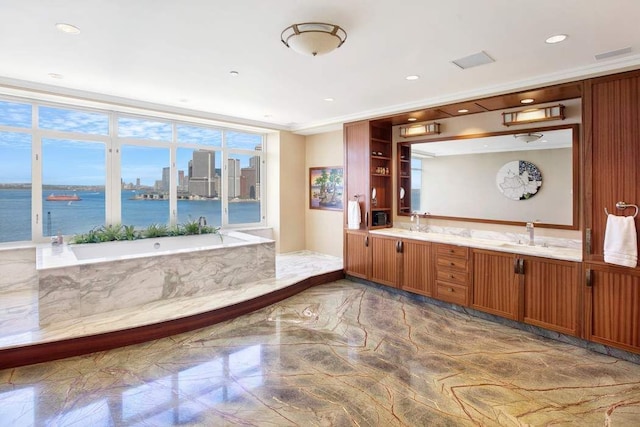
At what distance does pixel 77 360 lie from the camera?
121 inches

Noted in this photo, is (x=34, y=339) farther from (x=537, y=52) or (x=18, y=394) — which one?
(x=537, y=52)

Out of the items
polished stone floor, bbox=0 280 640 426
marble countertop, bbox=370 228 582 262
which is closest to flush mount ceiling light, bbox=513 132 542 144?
marble countertop, bbox=370 228 582 262

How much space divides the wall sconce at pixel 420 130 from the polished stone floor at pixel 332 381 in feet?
8.88

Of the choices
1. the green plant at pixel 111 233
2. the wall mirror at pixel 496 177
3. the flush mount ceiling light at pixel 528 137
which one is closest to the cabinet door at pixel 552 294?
the wall mirror at pixel 496 177

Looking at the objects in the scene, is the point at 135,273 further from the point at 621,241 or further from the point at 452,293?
the point at 621,241

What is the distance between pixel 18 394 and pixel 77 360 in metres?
0.53

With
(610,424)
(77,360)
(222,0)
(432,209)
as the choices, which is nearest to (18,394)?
(77,360)

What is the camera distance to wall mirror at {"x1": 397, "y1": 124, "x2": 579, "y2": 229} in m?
3.94

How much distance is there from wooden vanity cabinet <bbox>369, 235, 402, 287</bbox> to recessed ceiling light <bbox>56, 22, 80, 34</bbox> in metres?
4.14

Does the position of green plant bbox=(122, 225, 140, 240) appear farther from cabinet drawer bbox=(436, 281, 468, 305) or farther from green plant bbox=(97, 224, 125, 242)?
cabinet drawer bbox=(436, 281, 468, 305)

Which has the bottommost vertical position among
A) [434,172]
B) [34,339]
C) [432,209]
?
[34,339]

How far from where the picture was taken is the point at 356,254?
556cm

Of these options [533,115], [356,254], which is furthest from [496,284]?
[356,254]

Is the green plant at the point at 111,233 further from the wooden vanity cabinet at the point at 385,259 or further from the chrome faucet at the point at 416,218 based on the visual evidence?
the chrome faucet at the point at 416,218
